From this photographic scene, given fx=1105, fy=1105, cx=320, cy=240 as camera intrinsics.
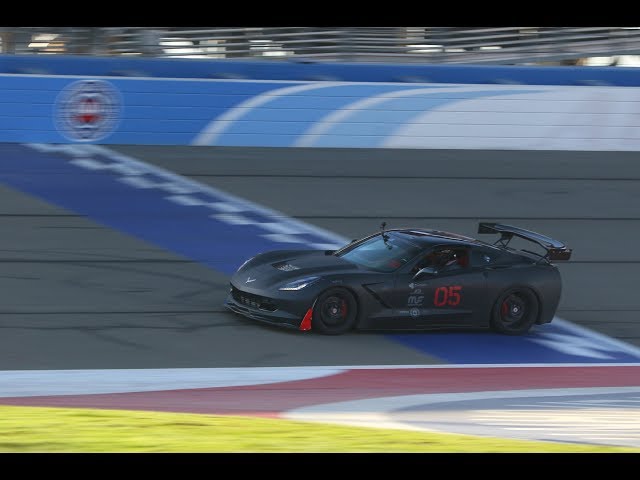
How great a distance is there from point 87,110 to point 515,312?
26.4ft

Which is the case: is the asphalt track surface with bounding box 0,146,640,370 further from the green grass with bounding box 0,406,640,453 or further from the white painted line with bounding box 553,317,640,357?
the green grass with bounding box 0,406,640,453

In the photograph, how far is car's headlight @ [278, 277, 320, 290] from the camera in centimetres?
1069

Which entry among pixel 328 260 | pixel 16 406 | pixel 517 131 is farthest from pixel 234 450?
pixel 517 131

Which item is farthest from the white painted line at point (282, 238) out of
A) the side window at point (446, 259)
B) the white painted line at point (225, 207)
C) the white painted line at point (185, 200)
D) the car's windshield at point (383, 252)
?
the side window at point (446, 259)

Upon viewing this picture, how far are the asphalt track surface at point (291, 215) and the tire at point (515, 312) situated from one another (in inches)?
36.8

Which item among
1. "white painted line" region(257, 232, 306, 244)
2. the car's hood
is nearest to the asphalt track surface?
the car's hood

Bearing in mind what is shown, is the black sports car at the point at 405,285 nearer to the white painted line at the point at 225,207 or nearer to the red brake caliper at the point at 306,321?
the red brake caliper at the point at 306,321

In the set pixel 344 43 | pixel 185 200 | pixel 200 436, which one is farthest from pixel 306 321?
pixel 344 43

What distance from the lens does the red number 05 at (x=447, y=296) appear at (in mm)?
11234

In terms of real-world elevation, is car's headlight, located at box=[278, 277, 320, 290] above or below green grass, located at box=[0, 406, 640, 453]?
above

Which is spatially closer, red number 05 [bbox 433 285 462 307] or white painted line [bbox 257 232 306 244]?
red number 05 [bbox 433 285 462 307]

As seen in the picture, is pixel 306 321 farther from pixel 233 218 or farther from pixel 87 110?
pixel 87 110

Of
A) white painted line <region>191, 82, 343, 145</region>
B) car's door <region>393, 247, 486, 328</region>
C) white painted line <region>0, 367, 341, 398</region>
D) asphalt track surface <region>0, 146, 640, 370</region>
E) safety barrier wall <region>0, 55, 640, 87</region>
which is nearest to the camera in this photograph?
white painted line <region>0, 367, 341, 398</region>

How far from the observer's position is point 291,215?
15.5 m
